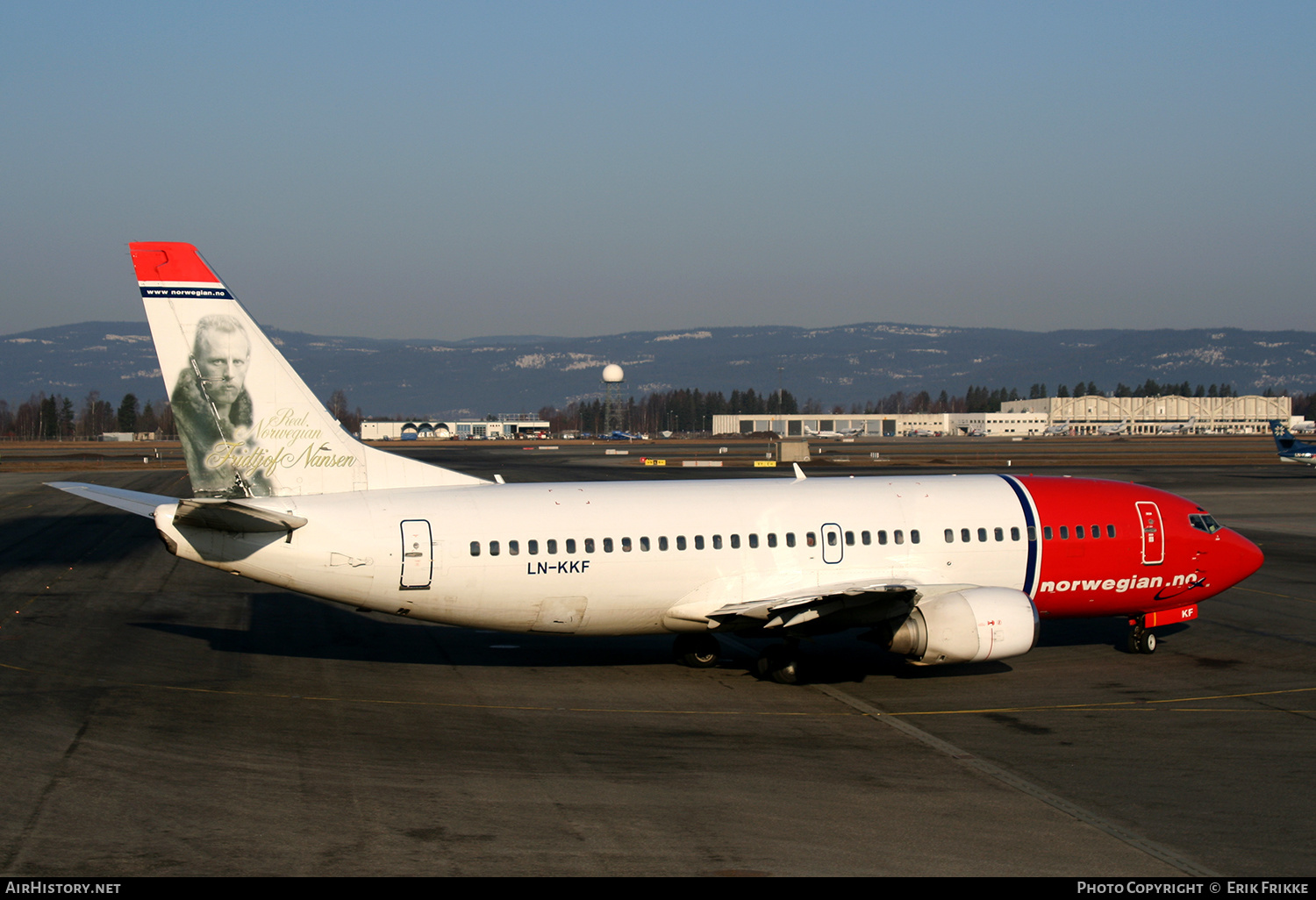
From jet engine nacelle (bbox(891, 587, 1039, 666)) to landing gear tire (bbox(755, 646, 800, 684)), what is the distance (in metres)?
2.12

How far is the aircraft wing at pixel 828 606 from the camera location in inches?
777

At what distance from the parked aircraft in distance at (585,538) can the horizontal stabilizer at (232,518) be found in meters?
0.04

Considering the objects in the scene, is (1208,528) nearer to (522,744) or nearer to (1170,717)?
(1170,717)

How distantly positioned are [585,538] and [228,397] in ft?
24.0

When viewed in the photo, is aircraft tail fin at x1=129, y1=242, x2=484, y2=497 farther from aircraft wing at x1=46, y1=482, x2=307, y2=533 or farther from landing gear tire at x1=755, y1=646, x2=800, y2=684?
landing gear tire at x1=755, y1=646, x2=800, y2=684

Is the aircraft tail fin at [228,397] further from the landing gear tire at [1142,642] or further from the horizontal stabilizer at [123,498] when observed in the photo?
the landing gear tire at [1142,642]

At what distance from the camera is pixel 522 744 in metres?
16.7

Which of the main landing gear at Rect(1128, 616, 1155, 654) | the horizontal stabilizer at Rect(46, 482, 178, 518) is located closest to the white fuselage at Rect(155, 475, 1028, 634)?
the horizontal stabilizer at Rect(46, 482, 178, 518)

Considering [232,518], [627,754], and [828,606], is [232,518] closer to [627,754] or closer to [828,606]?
[627,754]

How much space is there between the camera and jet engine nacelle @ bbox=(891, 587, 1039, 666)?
1953 centimetres

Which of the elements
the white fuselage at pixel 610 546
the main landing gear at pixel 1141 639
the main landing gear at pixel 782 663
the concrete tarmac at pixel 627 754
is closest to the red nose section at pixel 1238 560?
the concrete tarmac at pixel 627 754

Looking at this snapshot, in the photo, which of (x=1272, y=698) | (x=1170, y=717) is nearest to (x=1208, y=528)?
(x=1272, y=698)

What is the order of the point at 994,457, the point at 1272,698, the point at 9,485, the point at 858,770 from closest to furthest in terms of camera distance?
the point at 858,770
the point at 1272,698
the point at 9,485
the point at 994,457
